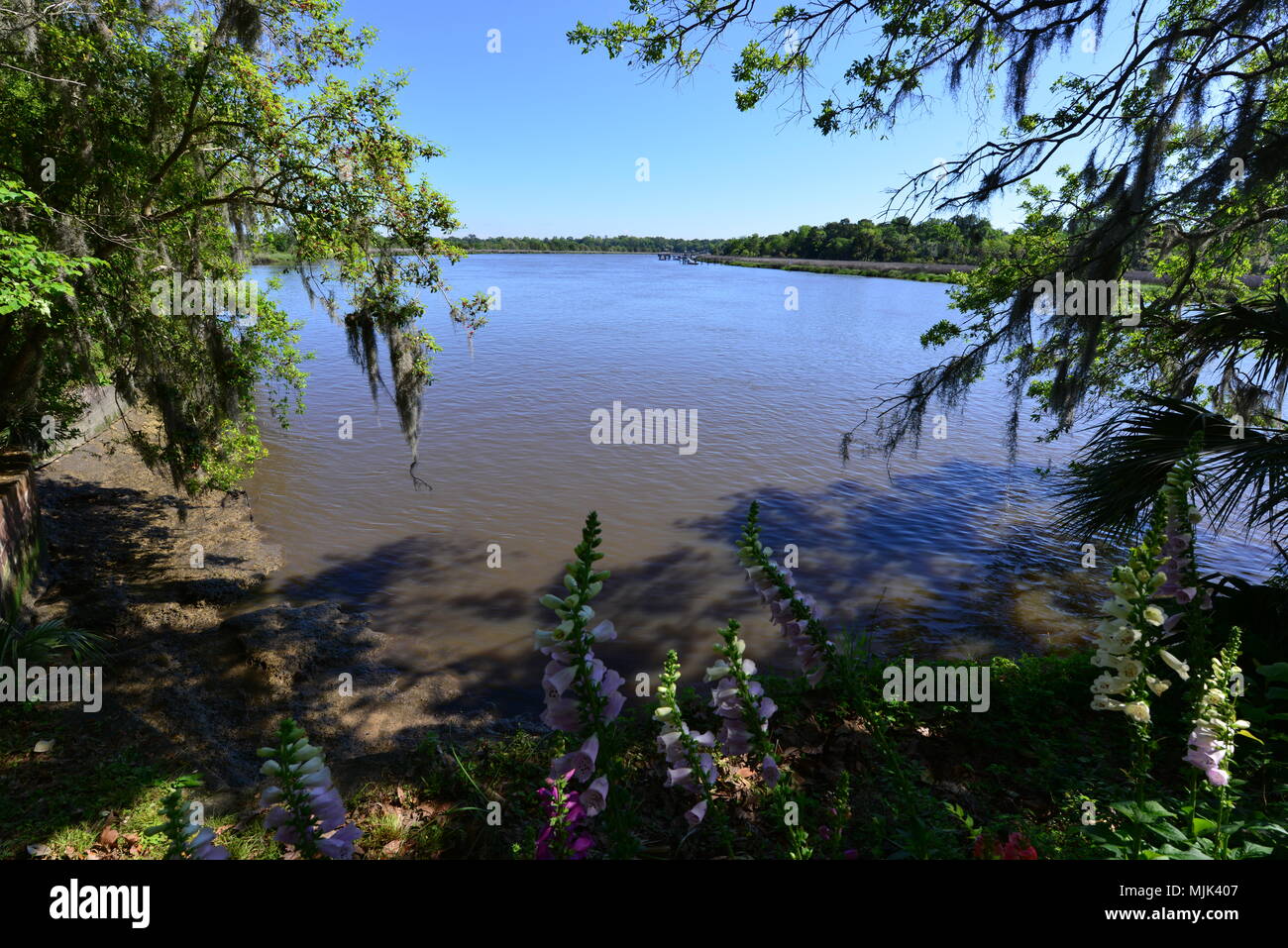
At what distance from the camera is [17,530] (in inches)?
264

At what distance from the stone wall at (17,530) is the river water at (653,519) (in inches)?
98.5

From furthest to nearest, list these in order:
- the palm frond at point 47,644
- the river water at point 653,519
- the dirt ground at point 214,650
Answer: the river water at point 653,519
the palm frond at point 47,644
the dirt ground at point 214,650

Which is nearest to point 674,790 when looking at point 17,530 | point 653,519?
point 653,519

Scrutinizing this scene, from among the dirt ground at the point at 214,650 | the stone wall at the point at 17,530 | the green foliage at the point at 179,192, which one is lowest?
the dirt ground at the point at 214,650

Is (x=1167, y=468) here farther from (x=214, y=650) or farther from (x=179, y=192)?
(x=179, y=192)

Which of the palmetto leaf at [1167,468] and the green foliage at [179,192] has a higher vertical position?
the green foliage at [179,192]

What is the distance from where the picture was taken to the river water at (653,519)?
8.02 metres

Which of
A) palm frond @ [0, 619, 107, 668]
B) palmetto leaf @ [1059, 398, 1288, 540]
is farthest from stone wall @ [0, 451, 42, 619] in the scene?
palmetto leaf @ [1059, 398, 1288, 540]

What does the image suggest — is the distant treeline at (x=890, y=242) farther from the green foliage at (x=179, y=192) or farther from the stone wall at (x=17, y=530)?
the stone wall at (x=17, y=530)

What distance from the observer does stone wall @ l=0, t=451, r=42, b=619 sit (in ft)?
20.7

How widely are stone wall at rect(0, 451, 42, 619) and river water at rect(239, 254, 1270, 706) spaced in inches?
98.5

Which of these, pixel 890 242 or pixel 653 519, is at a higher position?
pixel 890 242

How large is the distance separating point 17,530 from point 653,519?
8.30 m

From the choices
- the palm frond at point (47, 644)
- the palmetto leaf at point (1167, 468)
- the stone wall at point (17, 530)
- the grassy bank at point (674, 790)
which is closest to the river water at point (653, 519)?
the palm frond at point (47, 644)
